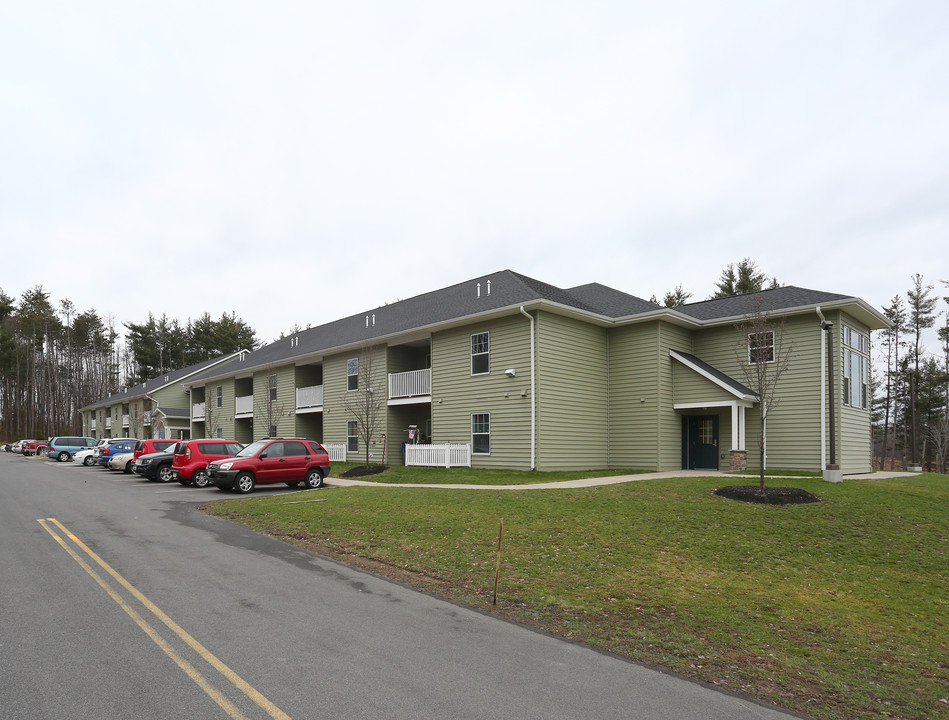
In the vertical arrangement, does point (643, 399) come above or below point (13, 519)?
above

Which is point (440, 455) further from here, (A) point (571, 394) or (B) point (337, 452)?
(B) point (337, 452)

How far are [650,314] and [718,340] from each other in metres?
3.34

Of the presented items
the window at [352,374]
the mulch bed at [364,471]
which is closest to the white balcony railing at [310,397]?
the window at [352,374]

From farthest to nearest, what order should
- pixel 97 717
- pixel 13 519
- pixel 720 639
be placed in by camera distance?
pixel 13 519 < pixel 720 639 < pixel 97 717

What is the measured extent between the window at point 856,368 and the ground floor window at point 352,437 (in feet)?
64.6

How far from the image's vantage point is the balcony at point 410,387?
2497 cm

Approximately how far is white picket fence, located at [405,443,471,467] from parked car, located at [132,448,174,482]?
30.3ft

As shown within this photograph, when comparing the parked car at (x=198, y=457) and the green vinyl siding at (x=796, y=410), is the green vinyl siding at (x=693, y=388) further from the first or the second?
the parked car at (x=198, y=457)

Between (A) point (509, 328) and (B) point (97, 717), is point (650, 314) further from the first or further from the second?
(B) point (97, 717)

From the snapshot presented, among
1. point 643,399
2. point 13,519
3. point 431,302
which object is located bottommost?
point 13,519

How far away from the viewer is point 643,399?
871 inches

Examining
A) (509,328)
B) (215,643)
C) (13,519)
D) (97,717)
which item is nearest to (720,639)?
(215,643)

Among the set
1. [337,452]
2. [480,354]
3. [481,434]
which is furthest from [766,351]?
[337,452]

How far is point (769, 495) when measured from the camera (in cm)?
1296
